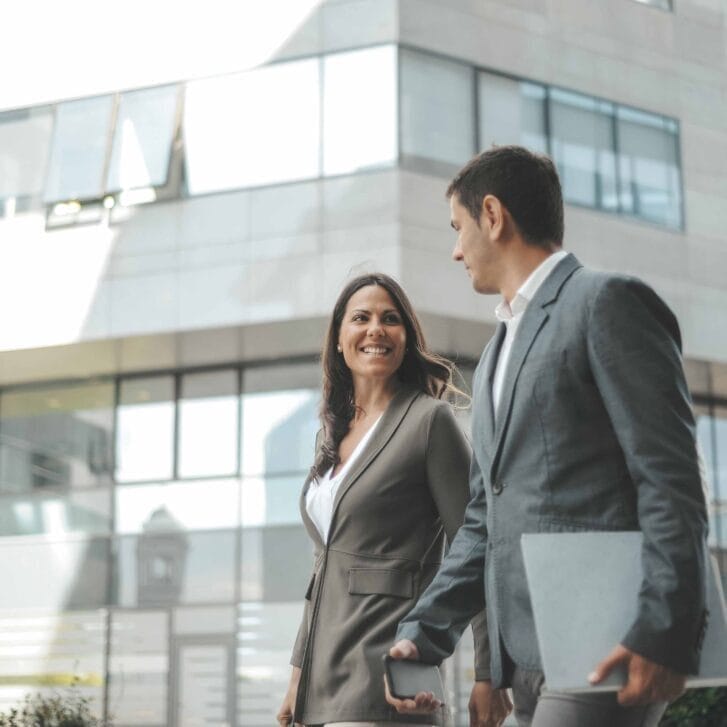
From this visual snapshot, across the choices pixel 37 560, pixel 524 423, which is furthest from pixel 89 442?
pixel 524 423

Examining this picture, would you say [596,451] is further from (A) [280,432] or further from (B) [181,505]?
(B) [181,505]

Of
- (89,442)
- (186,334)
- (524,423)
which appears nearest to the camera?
(524,423)

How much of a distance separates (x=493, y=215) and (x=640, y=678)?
1.13 metres

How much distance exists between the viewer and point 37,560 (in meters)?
22.6

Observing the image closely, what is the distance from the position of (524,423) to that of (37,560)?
20182mm

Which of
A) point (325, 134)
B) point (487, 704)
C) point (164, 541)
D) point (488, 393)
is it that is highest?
point (325, 134)

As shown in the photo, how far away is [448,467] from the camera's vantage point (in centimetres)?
468

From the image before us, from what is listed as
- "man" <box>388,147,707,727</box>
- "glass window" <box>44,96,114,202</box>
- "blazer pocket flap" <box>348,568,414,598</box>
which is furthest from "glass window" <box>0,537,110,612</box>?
"man" <box>388,147,707,727</box>

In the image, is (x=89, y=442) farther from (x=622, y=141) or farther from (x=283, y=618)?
(x=622, y=141)

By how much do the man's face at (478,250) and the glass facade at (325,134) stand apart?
53.9 ft

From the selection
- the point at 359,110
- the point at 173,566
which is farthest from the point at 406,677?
the point at 173,566

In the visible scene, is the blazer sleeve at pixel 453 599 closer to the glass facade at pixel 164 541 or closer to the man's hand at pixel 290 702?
the man's hand at pixel 290 702

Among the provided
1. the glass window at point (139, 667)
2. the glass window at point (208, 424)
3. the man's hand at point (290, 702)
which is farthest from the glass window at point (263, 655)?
the man's hand at point (290, 702)

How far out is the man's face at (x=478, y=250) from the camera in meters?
3.47
